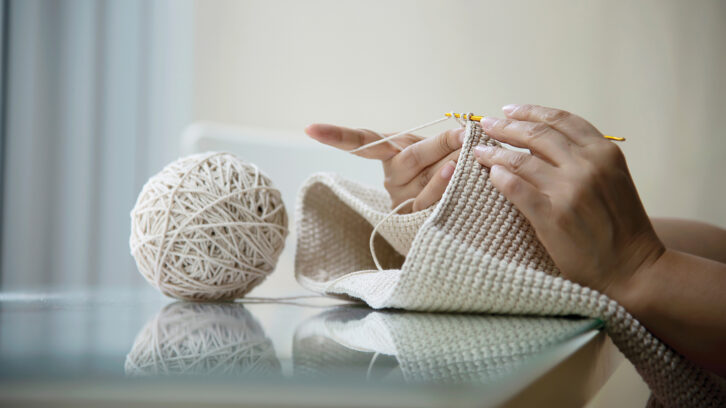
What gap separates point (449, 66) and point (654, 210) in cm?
65

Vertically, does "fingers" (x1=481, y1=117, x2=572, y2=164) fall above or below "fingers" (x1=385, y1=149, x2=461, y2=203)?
above

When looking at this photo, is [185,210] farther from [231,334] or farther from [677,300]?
[677,300]

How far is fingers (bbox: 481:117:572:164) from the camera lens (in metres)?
0.45

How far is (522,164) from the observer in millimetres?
454

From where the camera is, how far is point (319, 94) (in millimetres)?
1812

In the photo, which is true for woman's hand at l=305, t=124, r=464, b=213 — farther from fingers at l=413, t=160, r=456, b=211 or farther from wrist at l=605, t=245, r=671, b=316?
wrist at l=605, t=245, r=671, b=316

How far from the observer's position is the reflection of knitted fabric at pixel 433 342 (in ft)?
0.71

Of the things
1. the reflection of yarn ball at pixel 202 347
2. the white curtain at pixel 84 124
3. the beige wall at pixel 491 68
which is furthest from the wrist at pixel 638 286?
the white curtain at pixel 84 124

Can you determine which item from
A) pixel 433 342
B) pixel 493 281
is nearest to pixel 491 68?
pixel 493 281

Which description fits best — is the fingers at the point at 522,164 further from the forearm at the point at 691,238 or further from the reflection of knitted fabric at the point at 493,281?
the forearm at the point at 691,238

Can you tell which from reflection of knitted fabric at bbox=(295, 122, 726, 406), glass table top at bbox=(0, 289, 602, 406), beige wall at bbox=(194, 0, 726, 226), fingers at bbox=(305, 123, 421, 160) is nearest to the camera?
glass table top at bbox=(0, 289, 602, 406)

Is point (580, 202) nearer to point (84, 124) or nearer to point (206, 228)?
point (206, 228)

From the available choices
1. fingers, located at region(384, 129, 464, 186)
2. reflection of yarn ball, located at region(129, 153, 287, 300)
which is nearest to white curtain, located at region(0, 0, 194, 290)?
reflection of yarn ball, located at region(129, 153, 287, 300)

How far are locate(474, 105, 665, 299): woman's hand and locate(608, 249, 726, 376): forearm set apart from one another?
0.4 inches
